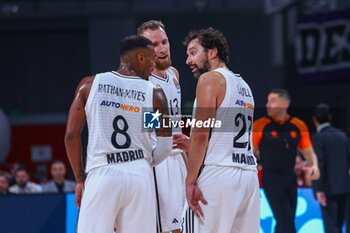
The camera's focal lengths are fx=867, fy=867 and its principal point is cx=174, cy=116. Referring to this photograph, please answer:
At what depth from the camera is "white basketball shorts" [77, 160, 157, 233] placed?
632cm

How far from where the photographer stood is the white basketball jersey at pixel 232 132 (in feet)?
21.4

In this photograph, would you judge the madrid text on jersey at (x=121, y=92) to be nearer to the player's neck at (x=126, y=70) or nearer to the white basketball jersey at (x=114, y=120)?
the white basketball jersey at (x=114, y=120)

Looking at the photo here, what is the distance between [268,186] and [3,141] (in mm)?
7781

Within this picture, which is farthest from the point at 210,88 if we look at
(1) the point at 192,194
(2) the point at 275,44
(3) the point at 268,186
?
(2) the point at 275,44

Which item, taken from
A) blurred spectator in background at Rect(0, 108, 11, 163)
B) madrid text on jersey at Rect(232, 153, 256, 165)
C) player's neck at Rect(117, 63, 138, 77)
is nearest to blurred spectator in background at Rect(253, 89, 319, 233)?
madrid text on jersey at Rect(232, 153, 256, 165)

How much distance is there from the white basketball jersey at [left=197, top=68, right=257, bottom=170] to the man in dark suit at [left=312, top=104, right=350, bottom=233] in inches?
151

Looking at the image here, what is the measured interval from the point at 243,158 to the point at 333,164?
424cm

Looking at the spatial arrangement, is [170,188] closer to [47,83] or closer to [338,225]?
[338,225]

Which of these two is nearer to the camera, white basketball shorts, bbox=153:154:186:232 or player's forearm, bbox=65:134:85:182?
player's forearm, bbox=65:134:85:182

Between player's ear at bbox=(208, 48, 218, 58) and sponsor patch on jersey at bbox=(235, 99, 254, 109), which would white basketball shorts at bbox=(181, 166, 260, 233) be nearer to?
sponsor patch on jersey at bbox=(235, 99, 254, 109)

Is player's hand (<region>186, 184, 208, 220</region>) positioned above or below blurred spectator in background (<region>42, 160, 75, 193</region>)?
above

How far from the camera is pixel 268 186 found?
399 inches

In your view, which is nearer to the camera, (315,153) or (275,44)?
(315,153)

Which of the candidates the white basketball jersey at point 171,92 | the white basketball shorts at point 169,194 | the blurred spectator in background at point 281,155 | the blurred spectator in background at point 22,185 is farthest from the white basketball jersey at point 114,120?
the blurred spectator in background at point 22,185
